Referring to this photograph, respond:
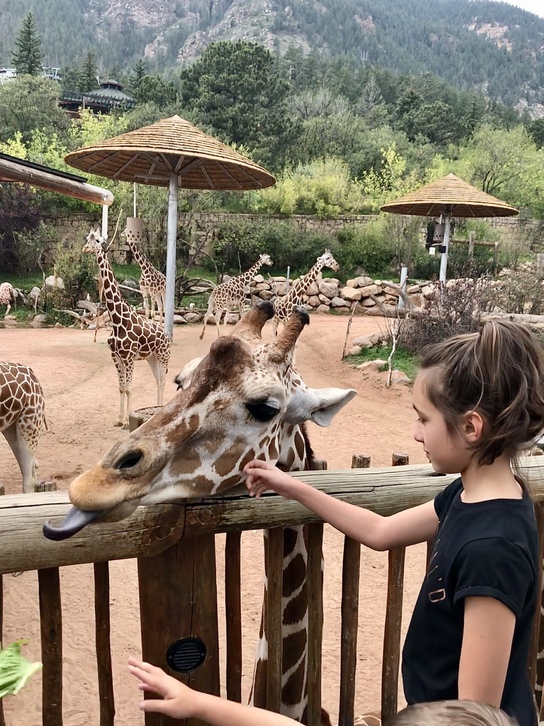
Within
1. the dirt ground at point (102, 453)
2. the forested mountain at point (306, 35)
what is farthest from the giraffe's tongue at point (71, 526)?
the forested mountain at point (306, 35)

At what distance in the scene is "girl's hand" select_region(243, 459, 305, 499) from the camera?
63.8 inches

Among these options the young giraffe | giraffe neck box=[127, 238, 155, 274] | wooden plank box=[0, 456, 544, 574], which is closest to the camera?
wooden plank box=[0, 456, 544, 574]

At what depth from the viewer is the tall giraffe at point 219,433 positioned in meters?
1.33

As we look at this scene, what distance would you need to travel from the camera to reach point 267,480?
1.63 m

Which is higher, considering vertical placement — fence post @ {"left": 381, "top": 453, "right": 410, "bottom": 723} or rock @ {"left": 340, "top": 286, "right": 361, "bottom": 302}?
fence post @ {"left": 381, "top": 453, "right": 410, "bottom": 723}

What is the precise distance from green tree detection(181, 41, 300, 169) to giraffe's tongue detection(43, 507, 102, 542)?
3308cm

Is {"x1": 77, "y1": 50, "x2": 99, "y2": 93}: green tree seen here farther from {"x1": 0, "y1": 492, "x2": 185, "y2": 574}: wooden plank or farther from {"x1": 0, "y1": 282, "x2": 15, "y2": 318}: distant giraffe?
{"x1": 0, "y1": 492, "x2": 185, "y2": 574}: wooden plank

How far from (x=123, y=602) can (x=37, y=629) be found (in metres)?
0.54

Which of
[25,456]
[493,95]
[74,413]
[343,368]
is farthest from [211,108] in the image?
[493,95]

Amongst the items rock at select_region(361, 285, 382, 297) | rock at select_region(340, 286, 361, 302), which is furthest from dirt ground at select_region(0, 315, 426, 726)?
rock at select_region(361, 285, 382, 297)

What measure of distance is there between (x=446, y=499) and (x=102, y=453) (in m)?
5.56

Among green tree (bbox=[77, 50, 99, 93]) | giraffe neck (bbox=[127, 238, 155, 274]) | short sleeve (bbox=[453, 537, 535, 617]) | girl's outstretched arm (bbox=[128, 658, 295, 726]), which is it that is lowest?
giraffe neck (bbox=[127, 238, 155, 274])

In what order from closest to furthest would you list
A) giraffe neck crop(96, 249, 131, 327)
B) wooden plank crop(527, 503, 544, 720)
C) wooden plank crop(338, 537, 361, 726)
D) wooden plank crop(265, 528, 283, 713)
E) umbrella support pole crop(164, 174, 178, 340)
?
wooden plank crop(265, 528, 283, 713) → wooden plank crop(338, 537, 361, 726) → wooden plank crop(527, 503, 544, 720) → giraffe neck crop(96, 249, 131, 327) → umbrella support pole crop(164, 174, 178, 340)

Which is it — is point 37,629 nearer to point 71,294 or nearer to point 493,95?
point 71,294
